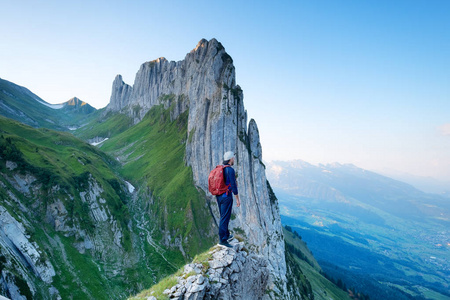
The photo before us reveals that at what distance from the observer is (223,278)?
45.2 ft

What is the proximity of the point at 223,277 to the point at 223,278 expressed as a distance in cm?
7

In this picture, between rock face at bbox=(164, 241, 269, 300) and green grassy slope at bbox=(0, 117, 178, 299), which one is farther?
green grassy slope at bbox=(0, 117, 178, 299)

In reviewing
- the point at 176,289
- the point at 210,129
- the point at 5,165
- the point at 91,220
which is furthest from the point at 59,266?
the point at 210,129

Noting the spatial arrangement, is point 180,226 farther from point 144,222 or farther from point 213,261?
point 213,261

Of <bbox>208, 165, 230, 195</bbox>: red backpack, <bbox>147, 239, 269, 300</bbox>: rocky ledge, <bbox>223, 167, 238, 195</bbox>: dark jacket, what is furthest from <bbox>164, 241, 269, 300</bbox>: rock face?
<bbox>223, 167, 238, 195</bbox>: dark jacket

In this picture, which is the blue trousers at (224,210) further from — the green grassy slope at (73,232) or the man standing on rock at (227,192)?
the green grassy slope at (73,232)

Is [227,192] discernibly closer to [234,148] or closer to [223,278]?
[223,278]

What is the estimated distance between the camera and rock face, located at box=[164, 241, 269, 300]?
1240 centimetres

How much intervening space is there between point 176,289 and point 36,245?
54155mm

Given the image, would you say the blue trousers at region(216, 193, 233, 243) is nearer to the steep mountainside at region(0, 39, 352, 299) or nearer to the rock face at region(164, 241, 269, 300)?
the rock face at region(164, 241, 269, 300)

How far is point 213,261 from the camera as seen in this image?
14.2 meters

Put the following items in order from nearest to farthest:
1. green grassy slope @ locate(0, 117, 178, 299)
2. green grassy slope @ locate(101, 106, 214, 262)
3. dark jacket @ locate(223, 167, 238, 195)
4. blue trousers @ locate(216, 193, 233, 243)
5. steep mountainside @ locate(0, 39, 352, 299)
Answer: dark jacket @ locate(223, 167, 238, 195) → blue trousers @ locate(216, 193, 233, 243) → steep mountainside @ locate(0, 39, 352, 299) → green grassy slope @ locate(0, 117, 178, 299) → green grassy slope @ locate(101, 106, 214, 262)

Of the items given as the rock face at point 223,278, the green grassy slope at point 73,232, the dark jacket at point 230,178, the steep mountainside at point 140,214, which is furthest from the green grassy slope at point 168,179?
the dark jacket at point 230,178

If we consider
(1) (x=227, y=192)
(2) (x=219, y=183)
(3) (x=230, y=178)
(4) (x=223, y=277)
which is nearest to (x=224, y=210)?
(1) (x=227, y=192)
